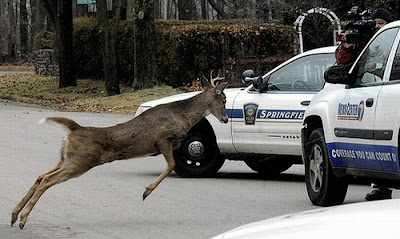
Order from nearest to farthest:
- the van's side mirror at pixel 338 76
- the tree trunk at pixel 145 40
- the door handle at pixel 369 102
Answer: the door handle at pixel 369 102, the van's side mirror at pixel 338 76, the tree trunk at pixel 145 40

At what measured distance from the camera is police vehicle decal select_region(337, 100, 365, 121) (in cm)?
994

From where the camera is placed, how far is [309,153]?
1126 cm

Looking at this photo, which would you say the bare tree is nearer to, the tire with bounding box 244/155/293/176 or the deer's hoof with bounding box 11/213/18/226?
the tire with bounding box 244/155/293/176

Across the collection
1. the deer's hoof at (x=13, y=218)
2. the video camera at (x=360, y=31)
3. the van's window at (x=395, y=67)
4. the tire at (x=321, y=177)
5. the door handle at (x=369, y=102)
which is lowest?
the deer's hoof at (x=13, y=218)

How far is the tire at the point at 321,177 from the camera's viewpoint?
10781mm

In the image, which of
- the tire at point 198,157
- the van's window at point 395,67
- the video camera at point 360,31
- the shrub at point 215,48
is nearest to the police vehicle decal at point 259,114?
the tire at point 198,157

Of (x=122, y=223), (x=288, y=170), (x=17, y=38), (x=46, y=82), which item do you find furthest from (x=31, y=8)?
(x=122, y=223)

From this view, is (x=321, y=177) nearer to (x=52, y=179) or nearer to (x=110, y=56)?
(x=52, y=179)

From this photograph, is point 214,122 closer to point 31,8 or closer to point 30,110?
point 30,110

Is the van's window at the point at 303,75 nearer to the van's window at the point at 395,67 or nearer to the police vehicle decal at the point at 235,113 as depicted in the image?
the police vehicle decal at the point at 235,113

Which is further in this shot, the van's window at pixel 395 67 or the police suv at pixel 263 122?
the police suv at pixel 263 122

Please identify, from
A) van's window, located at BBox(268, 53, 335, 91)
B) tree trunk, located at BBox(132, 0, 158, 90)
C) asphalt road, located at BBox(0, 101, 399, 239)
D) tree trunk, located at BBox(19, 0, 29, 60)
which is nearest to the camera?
asphalt road, located at BBox(0, 101, 399, 239)

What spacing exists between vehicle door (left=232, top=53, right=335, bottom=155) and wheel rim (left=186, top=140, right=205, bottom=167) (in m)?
0.62

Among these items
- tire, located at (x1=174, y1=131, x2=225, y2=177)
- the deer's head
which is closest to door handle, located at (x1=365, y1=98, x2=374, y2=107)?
the deer's head
